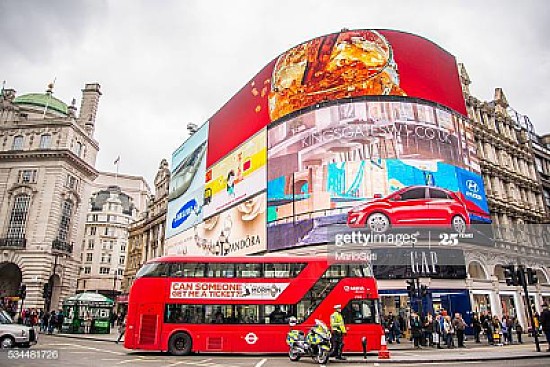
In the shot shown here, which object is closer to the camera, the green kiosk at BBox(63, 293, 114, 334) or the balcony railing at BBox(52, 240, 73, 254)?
the green kiosk at BBox(63, 293, 114, 334)

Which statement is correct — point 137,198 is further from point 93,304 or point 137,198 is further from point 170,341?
point 170,341

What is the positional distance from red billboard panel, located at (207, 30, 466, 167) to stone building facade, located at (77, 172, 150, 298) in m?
50.2

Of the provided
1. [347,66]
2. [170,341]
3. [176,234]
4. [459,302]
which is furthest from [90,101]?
[459,302]

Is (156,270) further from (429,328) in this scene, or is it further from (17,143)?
(17,143)

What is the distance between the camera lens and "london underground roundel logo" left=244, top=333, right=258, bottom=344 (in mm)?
15680

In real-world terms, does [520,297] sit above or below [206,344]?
above

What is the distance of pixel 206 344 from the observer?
15758 mm

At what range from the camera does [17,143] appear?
45.1 metres

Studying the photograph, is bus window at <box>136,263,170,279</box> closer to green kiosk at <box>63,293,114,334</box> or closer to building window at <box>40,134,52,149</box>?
green kiosk at <box>63,293,114,334</box>

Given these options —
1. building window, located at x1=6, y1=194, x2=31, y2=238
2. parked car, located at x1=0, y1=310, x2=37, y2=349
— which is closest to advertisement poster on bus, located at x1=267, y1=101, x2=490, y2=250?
parked car, located at x1=0, y1=310, x2=37, y2=349

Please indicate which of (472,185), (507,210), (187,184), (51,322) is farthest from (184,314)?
(187,184)

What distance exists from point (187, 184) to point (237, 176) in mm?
12641

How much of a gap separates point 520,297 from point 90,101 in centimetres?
5225

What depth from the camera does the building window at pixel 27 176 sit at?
43.5 meters
